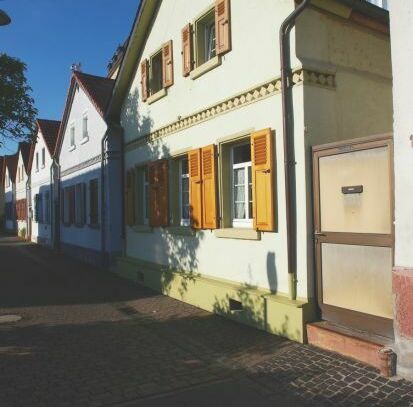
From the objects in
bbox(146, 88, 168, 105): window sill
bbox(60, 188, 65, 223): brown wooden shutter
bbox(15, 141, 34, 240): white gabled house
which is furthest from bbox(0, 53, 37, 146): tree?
bbox(15, 141, 34, 240): white gabled house

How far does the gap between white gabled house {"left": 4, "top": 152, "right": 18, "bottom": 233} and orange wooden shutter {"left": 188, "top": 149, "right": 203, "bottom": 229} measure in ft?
109

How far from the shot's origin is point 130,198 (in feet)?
42.9

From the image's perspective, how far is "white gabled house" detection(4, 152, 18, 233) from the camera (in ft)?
132

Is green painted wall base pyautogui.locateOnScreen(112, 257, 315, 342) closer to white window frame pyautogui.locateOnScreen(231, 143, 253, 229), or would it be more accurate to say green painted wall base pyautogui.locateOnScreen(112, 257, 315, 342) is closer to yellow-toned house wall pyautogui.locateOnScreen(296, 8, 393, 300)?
yellow-toned house wall pyautogui.locateOnScreen(296, 8, 393, 300)

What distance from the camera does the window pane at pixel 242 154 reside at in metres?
8.63

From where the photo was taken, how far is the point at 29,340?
7.35 metres

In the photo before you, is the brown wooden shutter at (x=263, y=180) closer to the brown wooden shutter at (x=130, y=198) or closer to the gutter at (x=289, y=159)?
the gutter at (x=289, y=159)

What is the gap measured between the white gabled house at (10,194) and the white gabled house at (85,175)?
1981cm

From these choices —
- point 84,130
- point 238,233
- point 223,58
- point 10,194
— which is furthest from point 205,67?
point 10,194

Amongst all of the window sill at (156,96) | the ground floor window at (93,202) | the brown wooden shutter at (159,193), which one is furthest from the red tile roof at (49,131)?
the brown wooden shutter at (159,193)

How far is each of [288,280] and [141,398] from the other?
295 centimetres

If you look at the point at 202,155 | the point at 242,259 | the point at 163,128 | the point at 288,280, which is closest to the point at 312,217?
the point at 288,280

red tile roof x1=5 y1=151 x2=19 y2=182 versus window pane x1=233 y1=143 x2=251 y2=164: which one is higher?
red tile roof x1=5 y1=151 x2=19 y2=182

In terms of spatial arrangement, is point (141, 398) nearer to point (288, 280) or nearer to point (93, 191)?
point (288, 280)
